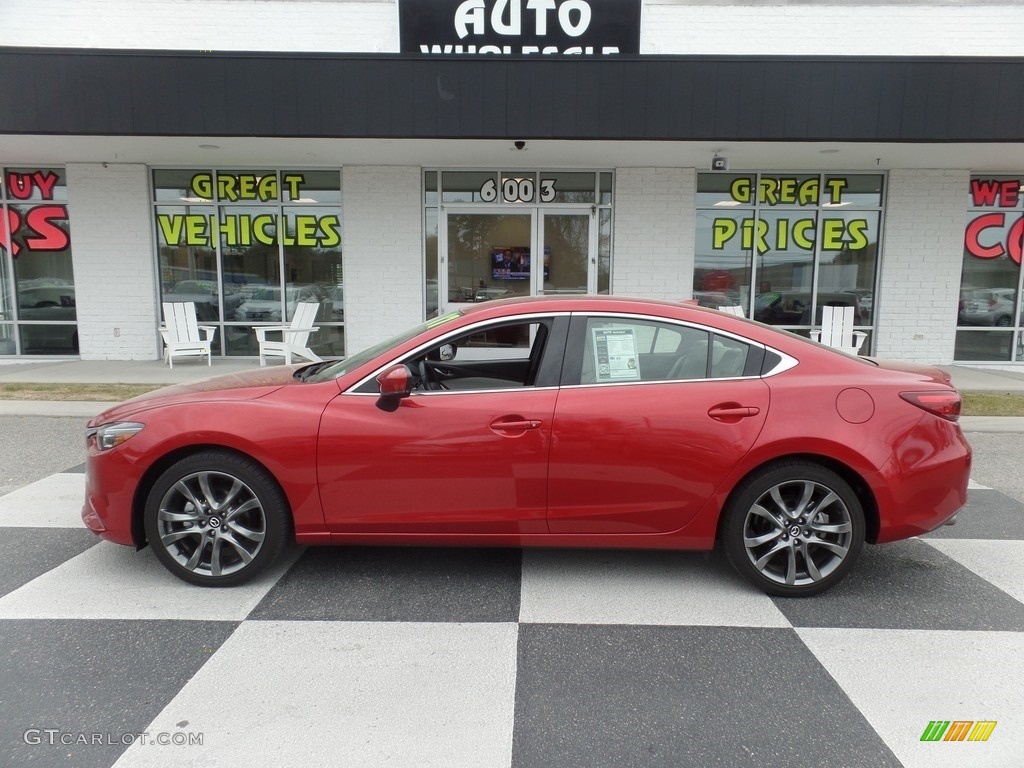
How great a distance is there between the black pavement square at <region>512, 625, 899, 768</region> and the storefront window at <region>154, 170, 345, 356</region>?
1002 cm

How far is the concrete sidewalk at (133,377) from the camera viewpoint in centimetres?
794

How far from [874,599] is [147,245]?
485 inches

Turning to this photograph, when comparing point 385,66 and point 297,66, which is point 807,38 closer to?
point 385,66

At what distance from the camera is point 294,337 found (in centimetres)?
1116

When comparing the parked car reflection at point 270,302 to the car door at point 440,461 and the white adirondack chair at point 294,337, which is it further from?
the car door at point 440,461

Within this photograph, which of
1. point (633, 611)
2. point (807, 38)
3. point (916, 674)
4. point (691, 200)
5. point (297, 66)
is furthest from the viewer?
point (691, 200)

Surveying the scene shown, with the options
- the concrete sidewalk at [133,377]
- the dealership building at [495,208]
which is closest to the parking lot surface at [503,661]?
the concrete sidewalk at [133,377]

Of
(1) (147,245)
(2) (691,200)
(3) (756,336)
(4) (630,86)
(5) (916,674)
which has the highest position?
(4) (630,86)

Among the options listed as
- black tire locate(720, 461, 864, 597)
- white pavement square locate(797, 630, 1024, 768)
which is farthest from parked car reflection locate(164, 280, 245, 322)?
white pavement square locate(797, 630, 1024, 768)

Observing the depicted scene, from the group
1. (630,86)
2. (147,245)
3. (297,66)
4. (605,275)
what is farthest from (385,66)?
(147,245)

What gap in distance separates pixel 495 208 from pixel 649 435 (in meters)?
8.90

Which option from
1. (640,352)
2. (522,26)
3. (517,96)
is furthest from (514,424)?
(522,26)

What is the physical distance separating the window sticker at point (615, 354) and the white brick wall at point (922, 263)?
10337 mm

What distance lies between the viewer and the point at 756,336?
11.8ft
